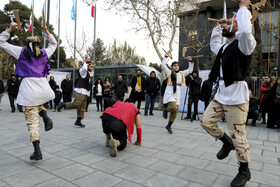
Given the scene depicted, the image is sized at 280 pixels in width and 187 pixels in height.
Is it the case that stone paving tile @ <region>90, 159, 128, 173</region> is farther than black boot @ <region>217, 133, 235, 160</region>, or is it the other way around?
stone paving tile @ <region>90, 159, 128, 173</region>

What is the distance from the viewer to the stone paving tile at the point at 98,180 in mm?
2427

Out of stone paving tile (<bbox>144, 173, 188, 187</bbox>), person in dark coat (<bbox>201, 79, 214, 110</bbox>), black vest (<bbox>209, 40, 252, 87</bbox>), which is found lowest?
stone paving tile (<bbox>144, 173, 188, 187</bbox>)

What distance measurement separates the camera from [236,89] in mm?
2471

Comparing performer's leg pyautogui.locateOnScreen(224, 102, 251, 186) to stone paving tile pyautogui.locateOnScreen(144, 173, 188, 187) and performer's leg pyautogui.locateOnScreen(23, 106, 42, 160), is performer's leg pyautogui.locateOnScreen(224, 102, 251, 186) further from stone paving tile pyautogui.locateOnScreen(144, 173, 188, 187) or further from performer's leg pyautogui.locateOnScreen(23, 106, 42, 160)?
performer's leg pyautogui.locateOnScreen(23, 106, 42, 160)

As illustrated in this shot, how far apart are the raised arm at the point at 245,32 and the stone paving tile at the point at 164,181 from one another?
172 centimetres

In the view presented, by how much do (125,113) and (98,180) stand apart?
4.62 feet

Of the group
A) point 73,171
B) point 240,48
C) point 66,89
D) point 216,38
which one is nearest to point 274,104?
point 216,38

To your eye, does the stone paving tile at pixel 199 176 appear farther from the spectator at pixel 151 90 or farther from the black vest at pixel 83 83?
the spectator at pixel 151 90

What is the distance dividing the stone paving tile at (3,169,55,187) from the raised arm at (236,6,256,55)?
9.20 ft

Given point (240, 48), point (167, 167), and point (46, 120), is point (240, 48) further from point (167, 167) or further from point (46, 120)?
point (46, 120)

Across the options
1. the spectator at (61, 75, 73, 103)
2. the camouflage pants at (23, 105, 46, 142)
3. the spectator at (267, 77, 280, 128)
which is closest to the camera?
the camouflage pants at (23, 105, 46, 142)

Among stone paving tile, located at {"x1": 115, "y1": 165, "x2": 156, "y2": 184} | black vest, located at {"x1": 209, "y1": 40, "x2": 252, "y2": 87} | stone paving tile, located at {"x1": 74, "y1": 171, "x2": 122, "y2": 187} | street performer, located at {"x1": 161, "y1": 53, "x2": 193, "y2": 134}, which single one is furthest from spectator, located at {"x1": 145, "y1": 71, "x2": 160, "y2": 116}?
black vest, located at {"x1": 209, "y1": 40, "x2": 252, "y2": 87}

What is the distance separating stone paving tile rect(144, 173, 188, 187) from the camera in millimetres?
2451

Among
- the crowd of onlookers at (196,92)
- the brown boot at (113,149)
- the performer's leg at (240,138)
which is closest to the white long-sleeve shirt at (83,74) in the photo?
the crowd of onlookers at (196,92)
